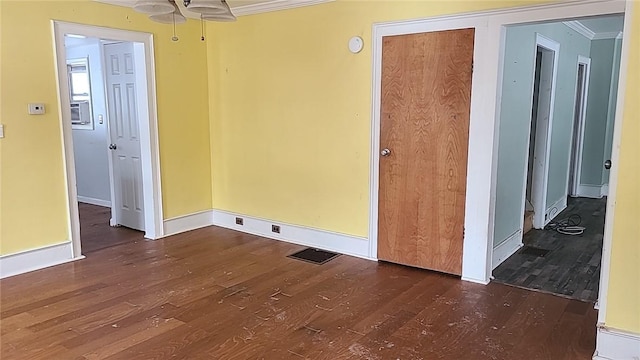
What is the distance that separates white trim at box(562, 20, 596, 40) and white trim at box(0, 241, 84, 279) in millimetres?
5527

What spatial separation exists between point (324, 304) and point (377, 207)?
1.14m

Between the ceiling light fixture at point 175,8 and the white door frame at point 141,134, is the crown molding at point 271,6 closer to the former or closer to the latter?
the white door frame at point 141,134

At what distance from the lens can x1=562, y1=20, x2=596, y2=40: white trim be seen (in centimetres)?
532

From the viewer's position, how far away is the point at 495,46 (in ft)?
10.6

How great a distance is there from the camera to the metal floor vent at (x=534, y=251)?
4219 mm

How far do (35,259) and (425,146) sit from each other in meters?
3.30

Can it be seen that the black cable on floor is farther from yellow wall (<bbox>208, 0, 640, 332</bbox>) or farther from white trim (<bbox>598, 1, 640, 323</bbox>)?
white trim (<bbox>598, 1, 640, 323</bbox>)

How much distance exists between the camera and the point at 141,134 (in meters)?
4.62

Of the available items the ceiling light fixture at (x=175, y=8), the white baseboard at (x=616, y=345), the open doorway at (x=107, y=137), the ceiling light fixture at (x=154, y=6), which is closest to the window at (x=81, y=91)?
the open doorway at (x=107, y=137)

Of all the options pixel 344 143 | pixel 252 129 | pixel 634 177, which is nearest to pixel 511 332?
pixel 634 177

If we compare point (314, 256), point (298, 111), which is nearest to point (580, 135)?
point (298, 111)

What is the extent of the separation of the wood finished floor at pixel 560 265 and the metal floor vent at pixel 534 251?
2 centimetres

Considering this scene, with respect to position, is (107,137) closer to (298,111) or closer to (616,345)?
(298,111)

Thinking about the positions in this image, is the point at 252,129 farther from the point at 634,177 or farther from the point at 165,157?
the point at 634,177
